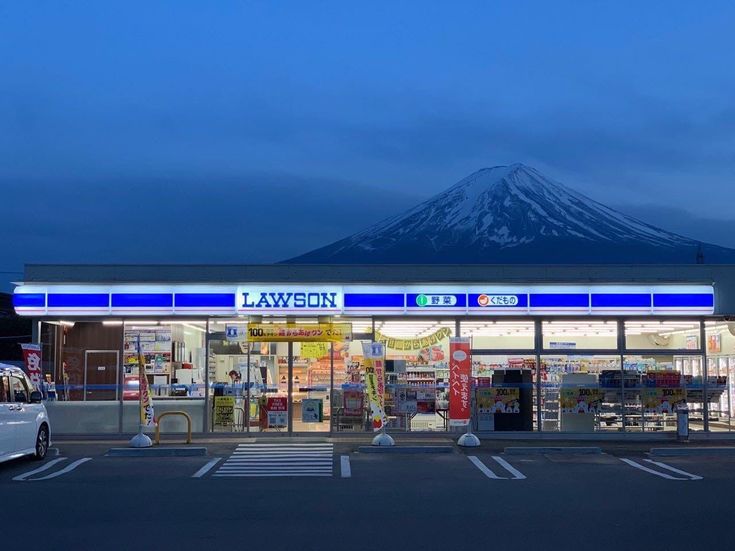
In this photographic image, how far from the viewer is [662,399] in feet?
72.1

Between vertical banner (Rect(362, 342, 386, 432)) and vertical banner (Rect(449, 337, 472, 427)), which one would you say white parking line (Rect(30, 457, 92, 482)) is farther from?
vertical banner (Rect(449, 337, 472, 427))

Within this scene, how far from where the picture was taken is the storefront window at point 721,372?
22094mm

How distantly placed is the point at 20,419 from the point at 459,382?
8837 mm

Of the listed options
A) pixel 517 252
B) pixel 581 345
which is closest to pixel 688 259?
pixel 517 252

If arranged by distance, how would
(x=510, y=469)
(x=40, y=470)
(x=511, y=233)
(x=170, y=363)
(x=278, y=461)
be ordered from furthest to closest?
1. (x=511, y=233)
2. (x=170, y=363)
3. (x=278, y=461)
4. (x=510, y=469)
5. (x=40, y=470)

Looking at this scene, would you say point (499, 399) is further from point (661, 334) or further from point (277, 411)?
point (277, 411)

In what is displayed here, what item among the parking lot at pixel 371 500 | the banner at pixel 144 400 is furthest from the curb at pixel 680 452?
the banner at pixel 144 400

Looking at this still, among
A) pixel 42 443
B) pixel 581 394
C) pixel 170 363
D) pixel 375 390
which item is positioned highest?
pixel 170 363

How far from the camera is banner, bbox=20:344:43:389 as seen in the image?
63.8 ft

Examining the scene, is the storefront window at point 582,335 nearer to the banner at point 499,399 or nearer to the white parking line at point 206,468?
the banner at point 499,399

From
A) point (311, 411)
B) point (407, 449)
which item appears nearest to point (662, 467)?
point (407, 449)

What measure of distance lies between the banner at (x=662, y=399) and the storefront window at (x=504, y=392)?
2.68 metres

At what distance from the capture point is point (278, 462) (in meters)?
Answer: 17.0

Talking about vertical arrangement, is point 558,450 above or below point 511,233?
below
